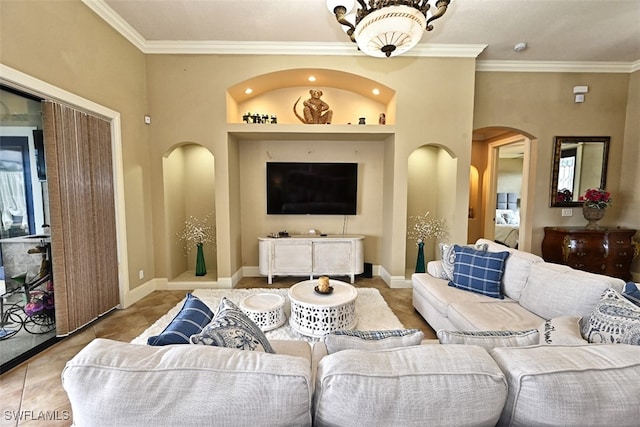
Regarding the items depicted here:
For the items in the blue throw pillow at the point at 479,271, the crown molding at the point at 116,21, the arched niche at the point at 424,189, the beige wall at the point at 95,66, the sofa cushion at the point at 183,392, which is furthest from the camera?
the arched niche at the point at 424,189

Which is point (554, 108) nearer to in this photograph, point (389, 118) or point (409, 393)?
point (389, 118)

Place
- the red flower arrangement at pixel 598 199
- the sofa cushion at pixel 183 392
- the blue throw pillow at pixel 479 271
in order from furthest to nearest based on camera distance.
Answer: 1. the red flower arrangement at pixel 598 199
2. the blue throw pillow at pixel 479 271
3. the sofa cushion at pixel 183 392

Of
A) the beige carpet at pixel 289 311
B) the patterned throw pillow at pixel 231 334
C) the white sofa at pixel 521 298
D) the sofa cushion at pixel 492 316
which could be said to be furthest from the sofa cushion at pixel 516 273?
the patterned throw pillow at pixel 231 334

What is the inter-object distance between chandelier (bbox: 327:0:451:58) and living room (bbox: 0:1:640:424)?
1726 mm

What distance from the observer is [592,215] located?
13.3 ft

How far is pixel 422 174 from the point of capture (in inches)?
189

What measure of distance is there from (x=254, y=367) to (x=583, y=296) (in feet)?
7.50

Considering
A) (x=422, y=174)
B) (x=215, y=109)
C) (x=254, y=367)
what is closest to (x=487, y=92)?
(x=422, y=174)

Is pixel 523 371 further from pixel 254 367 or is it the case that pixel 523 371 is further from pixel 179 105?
pixel 179 105

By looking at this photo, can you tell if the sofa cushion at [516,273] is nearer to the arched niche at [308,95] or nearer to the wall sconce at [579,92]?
the arched niche at [308,95]

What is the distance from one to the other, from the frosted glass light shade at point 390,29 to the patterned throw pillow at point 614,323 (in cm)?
212

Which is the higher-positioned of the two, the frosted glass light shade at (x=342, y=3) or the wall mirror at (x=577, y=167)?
the frosted glass light shade at (x=342, y=3)

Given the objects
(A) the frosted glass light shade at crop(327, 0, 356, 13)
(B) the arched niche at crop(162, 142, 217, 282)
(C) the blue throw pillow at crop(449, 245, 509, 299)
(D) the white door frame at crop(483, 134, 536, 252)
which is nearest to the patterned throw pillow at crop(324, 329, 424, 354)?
(C) the blue throw pillow at crop(449, 245, 509, 299)

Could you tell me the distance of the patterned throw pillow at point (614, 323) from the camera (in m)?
1.25
